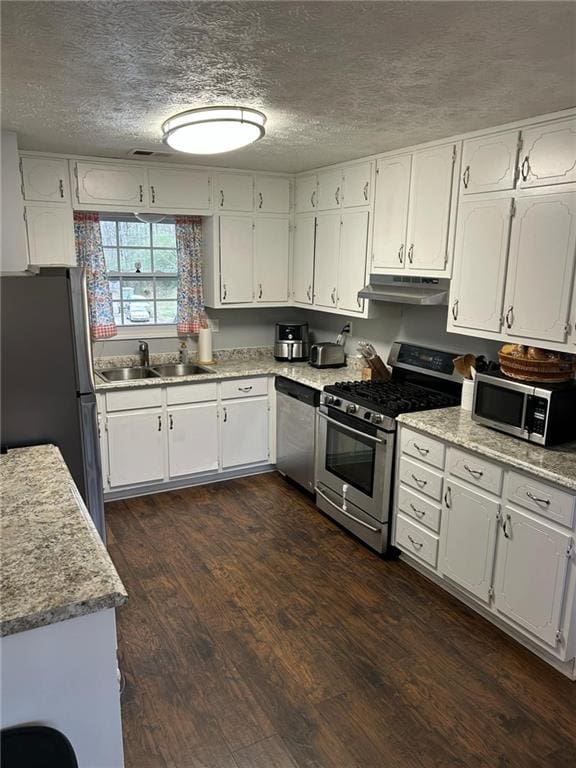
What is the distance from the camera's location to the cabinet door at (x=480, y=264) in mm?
2838

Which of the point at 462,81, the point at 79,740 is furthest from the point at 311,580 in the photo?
the point at 462,81

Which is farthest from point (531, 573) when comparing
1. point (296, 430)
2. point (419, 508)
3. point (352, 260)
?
point (352, 260)

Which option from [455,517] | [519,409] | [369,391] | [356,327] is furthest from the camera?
[356,327]

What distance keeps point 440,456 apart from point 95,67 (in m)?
2.34

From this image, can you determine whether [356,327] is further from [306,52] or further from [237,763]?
[237,763]

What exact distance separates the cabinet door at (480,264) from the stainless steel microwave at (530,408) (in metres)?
0.34

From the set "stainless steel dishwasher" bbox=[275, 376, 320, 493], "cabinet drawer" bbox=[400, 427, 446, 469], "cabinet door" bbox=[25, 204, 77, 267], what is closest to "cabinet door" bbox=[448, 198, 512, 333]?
"cabinet drawer" bbox=[400, 427, 446, 469]

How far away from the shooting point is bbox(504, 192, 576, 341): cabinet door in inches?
99.3

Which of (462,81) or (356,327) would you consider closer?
(462,81)

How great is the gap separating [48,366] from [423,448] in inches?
76.7

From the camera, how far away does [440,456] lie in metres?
2.96

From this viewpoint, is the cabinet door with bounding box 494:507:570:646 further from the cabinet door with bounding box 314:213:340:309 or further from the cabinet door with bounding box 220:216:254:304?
the cabinet door with bounding box 220:216:254:304

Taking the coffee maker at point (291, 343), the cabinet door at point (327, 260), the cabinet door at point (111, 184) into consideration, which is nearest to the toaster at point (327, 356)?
the coffee maker at point (291, 343)

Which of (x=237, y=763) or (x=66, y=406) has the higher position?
(x=66, y=406)
